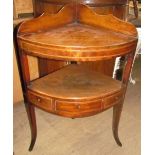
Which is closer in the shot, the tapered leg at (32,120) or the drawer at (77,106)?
the drawer at (77,106)

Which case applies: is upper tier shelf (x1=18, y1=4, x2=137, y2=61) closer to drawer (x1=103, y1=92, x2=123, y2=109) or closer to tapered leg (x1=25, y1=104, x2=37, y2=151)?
drawer (x1=103, y1=92, x2=123, y2=109)

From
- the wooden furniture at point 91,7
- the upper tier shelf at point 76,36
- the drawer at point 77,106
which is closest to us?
the upper tier shelf at point 76,36

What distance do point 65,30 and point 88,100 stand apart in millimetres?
411

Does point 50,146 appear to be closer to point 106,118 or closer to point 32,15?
point 106,118

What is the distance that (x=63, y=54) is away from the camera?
40.8 inches

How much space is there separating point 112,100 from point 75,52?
398mm

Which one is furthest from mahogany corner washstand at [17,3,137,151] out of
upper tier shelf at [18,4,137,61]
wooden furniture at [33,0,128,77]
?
wooden furniture at [33,0,128,77]

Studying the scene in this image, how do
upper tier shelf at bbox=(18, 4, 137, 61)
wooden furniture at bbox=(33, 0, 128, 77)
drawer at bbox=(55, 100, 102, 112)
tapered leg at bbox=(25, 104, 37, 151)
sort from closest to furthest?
upper tier shelf at bbox=(18, 4, 137, 61), drawer at bbox=(55, 100, 102, 112), tapered leg at bbox=(25, 104, 37, 151), wooden furniture at bbox=(33, 0, 128, 77)

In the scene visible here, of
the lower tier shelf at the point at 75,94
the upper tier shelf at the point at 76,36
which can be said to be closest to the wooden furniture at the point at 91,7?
the upper tier shelf at the point at 76,36

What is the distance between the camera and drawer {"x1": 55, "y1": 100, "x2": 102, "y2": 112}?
3.89 feet

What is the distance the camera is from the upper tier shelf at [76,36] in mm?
1035

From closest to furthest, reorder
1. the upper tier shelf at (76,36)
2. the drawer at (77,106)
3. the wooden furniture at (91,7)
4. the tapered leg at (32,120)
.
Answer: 1. the upper tier shelf at (76,36)
2. the drawer at (77,106)
3. the tapered leg at (32,120)
4. the wooden furniture at (91,7)

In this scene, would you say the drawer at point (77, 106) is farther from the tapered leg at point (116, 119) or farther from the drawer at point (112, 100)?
the tapered leg at point (116, 119)
